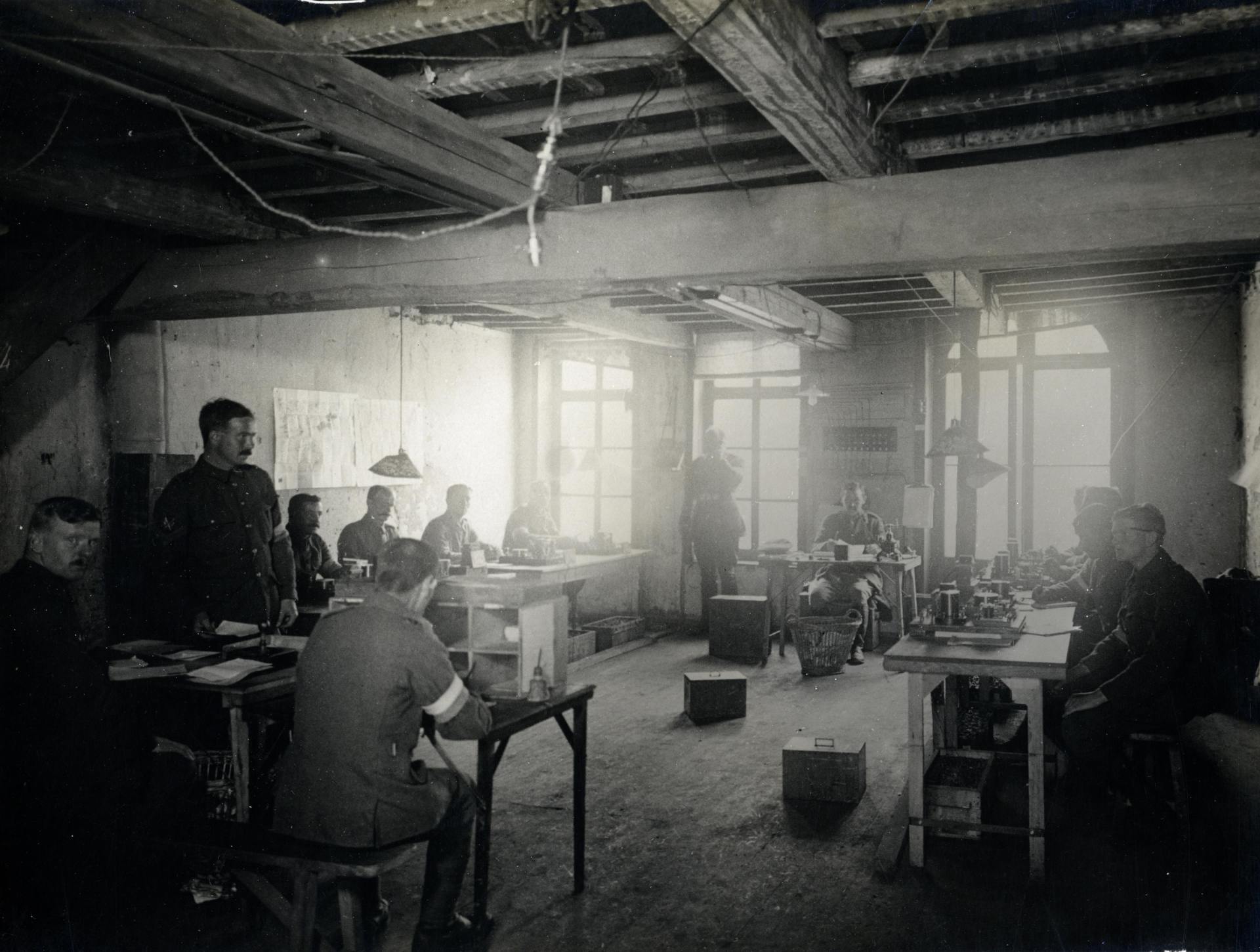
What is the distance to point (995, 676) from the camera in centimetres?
446

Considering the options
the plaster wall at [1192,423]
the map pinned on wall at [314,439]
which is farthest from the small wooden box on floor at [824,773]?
the plaster wall at [1192,423]

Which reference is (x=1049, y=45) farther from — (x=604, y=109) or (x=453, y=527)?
(x=453, y=527)

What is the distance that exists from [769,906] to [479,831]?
4.32 ft

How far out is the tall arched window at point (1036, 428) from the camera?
32.5ft

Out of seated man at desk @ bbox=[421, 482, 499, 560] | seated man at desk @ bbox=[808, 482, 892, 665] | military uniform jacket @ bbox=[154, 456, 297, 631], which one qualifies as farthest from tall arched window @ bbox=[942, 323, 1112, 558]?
military uniform jacket @ bbox=[154, 456, 297, 631]

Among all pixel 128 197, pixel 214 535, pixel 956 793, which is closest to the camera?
pixel 128 197

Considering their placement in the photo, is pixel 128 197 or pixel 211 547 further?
pixel 211 547

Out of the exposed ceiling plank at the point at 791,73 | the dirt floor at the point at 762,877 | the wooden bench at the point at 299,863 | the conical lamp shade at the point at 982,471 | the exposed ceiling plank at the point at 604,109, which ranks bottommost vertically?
the dirt floor at the point at 762,877

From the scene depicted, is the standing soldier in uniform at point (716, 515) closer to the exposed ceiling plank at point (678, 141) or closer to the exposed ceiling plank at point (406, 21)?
the exposed ceiling plank at point (678, 141)

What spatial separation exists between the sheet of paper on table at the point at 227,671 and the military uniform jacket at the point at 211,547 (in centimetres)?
108

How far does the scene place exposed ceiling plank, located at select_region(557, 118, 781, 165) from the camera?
12.4ft

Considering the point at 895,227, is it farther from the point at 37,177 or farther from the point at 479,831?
the point at 37,177

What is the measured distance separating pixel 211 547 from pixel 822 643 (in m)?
5.34

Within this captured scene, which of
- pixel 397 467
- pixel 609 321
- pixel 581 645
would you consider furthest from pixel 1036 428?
pixel 397 467
